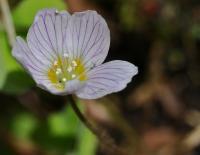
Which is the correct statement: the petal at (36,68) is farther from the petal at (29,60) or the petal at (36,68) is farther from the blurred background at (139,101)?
the blurred background at (139,101)

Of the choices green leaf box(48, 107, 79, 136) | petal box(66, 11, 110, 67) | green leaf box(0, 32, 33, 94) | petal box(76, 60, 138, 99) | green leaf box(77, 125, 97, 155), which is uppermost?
petal box(66, 11, 110, 67)

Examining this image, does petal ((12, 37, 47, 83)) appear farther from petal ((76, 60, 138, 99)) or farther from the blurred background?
the blurred background

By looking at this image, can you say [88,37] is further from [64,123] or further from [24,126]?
[24,126]

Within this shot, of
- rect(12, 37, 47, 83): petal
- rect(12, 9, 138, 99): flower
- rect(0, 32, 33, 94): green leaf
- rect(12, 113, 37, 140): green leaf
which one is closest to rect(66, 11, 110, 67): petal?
rect(12, 9, 138, 99): flower

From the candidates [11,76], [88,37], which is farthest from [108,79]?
[11,76]

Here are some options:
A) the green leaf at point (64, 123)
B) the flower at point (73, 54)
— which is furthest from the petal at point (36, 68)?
the green leaf at point (64, 123)

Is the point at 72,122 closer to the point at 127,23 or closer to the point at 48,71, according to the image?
the point at 48,71

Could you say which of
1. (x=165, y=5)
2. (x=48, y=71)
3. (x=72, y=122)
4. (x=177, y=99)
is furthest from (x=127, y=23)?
(x=48, y=71)
